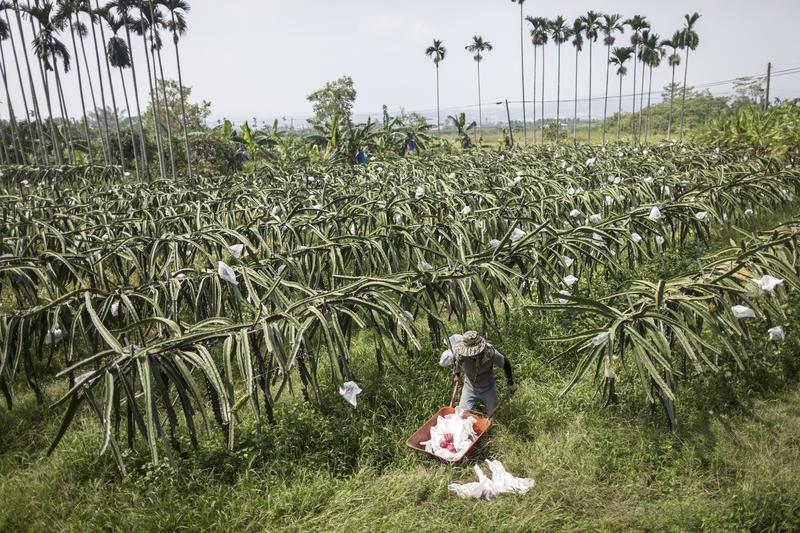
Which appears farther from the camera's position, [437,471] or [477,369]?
[477,369]

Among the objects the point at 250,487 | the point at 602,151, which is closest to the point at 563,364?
the point at 250,487

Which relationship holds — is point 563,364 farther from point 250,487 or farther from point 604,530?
point 250,487

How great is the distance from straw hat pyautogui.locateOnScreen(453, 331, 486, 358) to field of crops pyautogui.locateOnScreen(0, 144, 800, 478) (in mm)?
244

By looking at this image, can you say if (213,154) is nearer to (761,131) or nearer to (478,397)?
(761,131)

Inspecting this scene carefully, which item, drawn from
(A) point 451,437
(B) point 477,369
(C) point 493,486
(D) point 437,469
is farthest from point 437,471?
(B) point 477,369

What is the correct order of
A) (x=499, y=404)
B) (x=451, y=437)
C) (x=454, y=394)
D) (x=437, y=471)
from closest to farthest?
1. (x=437, y=471)
2. (x=451, y=437)
3. (x=499, y=404)
4. (x=454, y=394)

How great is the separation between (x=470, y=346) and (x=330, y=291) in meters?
1.08

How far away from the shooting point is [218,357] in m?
4.78

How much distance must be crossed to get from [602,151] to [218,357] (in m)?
11.5

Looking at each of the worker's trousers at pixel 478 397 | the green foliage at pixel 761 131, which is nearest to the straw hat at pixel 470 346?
the worker's trousers at pixel 478 397

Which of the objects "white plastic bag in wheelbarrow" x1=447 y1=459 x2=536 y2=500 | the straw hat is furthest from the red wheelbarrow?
the straw hat

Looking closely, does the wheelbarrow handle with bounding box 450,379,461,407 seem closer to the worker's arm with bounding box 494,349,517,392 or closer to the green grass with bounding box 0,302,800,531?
the green grass with bounding box 0,302,800,531

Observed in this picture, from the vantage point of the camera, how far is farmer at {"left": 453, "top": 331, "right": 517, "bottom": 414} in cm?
352

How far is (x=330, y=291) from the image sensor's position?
10.7ft
